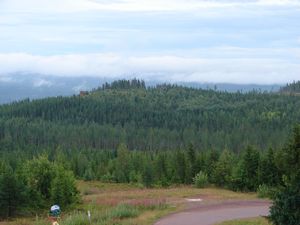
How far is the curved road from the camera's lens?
91.7 feet

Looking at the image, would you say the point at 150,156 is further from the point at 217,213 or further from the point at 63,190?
the point at 217,213

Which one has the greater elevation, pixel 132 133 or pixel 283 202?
pixel 283 202

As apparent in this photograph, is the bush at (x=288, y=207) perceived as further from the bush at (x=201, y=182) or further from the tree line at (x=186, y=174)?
the bush at (x=201, y=182)

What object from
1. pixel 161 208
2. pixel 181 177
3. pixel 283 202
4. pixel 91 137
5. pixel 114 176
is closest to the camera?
pixel 283 202

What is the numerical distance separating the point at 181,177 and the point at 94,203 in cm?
2795

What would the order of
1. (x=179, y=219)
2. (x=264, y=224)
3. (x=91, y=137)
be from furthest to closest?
(x=91, y=137) → (x=179, y=219) → (x=264, y=224)

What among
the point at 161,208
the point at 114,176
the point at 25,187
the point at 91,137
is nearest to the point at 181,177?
the point at 114,176

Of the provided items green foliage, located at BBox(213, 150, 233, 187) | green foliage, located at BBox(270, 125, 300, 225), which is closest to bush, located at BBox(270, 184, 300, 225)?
green foliage, located at BBox(270, 125, 300, 225)

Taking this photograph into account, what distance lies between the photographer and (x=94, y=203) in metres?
43.9

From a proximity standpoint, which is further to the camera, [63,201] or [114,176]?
[114,176]

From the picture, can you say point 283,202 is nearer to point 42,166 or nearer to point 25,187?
point 25,187

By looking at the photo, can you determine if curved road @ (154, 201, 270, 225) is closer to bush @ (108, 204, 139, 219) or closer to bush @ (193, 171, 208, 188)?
bush @ (108, 204, 139, 219)

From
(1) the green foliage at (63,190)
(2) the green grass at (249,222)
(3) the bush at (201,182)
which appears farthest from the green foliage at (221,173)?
(2) the green grass at (249,222)

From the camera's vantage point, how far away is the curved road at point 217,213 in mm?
27938
